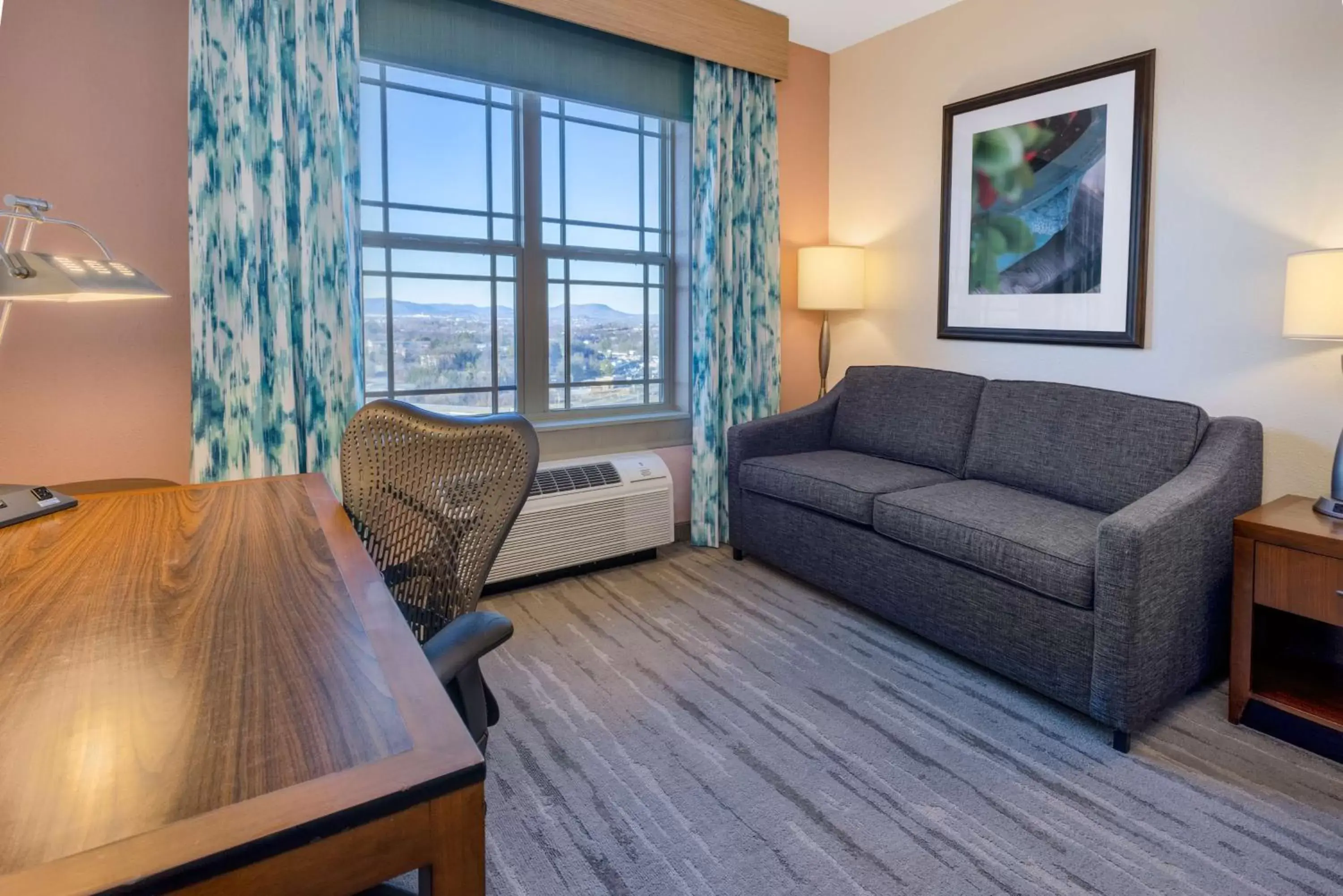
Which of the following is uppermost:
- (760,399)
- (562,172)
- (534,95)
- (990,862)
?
(534,95)

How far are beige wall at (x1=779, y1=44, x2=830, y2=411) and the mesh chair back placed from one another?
9.51ft

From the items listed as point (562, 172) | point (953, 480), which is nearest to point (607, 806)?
point (953, 480)

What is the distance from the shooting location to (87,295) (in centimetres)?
154

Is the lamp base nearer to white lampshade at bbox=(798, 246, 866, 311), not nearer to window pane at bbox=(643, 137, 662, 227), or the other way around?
white lampshade at bbox=(798, 246, 866, 311)

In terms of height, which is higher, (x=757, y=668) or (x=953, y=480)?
(x=953, y=480)

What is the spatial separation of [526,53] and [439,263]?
0.95 m

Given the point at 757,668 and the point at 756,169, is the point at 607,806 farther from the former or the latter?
the point at 756,169

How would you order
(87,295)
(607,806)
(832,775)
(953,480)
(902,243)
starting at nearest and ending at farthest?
(87,295) → (607,806) → (832,775) → (953,480) → (902,243)

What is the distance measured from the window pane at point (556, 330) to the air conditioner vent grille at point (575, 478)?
49cm

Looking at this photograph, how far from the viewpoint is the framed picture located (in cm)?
293

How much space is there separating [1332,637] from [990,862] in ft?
5.54

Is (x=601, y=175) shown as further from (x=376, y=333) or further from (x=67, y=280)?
(x=67, y=280)

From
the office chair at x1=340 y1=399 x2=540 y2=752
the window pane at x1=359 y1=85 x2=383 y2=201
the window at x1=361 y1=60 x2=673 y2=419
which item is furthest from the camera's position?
the window at x1=361 y1=60 x2=673 y2=419

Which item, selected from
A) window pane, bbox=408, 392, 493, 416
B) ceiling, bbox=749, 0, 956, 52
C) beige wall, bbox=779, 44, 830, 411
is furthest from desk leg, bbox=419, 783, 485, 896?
ceiling, bbox=749, 0, 956, 52
